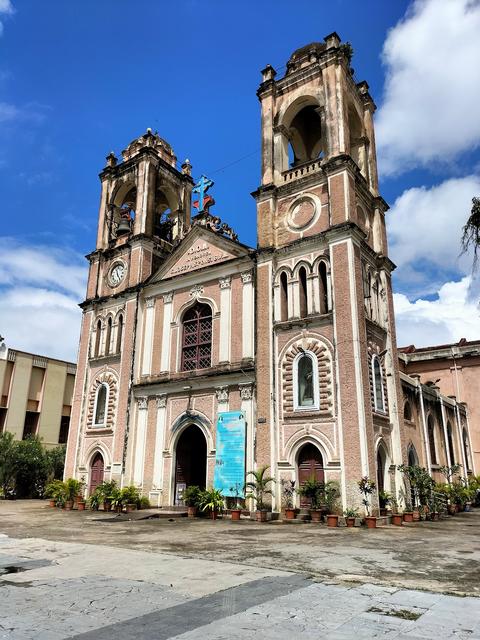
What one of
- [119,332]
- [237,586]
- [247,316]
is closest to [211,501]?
[247,316]

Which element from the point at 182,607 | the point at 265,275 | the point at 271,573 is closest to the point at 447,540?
the point at 271,573

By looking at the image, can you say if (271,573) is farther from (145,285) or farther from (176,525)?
(145,285)

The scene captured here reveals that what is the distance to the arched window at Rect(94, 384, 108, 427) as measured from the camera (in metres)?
23.7

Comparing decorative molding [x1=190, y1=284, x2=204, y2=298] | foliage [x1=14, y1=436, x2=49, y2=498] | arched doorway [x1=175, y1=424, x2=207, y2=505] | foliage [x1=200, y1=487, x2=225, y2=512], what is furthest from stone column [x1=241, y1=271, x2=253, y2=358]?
foliage [x1=14, y1=436, x2=49, y2=498]

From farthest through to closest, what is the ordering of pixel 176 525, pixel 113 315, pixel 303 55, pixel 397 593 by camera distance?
pixel 113 315 < pixel 303 55 < pixel 176 525 < pixel 397 593

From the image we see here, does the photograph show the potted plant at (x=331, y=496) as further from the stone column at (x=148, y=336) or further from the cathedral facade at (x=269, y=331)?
the stone column at (x=148, y=336)

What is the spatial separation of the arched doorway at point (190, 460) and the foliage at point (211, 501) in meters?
2.80

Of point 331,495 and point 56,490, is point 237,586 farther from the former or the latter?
point 56,490

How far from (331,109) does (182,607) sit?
19.5m

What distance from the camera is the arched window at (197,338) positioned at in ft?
70.5

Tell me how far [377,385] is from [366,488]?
4209 millimetres

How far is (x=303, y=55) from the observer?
2353cm

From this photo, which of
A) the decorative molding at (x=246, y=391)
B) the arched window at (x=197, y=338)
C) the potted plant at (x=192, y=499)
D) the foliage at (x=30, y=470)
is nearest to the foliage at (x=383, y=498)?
the decorative molding at (x=246, y=391)

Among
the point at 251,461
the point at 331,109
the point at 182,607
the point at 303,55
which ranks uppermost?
the point at 303,55
